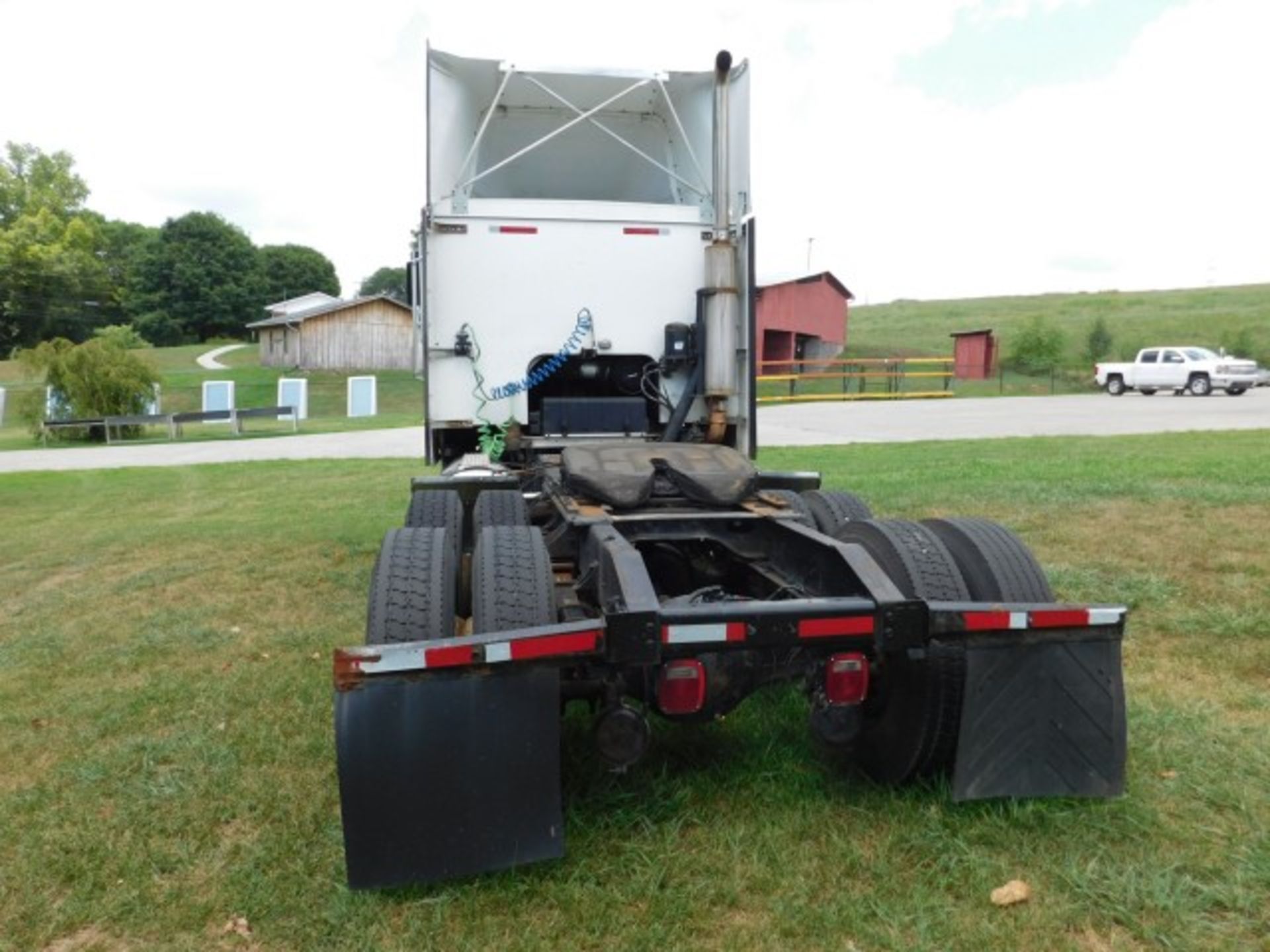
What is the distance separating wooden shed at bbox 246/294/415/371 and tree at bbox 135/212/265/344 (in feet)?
103

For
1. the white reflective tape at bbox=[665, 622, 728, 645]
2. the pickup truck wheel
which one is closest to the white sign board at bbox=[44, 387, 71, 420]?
the white reflective tape at bbox=[665, 622, 728, 645]

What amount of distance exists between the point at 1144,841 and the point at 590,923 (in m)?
1.71

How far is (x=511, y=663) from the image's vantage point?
2783 millimetres

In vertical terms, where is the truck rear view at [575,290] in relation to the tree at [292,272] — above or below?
below

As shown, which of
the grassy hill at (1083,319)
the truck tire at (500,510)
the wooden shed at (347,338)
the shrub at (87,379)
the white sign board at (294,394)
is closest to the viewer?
the truck tire at (500,510)

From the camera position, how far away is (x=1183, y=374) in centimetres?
3369

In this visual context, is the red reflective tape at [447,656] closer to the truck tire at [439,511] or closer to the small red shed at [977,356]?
the truck tire at [439,511]

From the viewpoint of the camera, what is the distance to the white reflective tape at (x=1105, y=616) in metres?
3.14

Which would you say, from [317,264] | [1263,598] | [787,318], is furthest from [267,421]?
[317,264]

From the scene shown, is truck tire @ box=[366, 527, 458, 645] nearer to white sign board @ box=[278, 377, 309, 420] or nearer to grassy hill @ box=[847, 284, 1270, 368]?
white sign board @ box=[278, 377, 309, 420]

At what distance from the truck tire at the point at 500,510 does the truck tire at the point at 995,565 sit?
202 cm

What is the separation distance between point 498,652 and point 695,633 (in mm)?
556

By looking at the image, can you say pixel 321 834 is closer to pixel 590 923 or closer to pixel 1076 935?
pixel 590 923

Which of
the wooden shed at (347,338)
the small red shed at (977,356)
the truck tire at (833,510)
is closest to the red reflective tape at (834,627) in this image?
the truck tire at (833,510)
